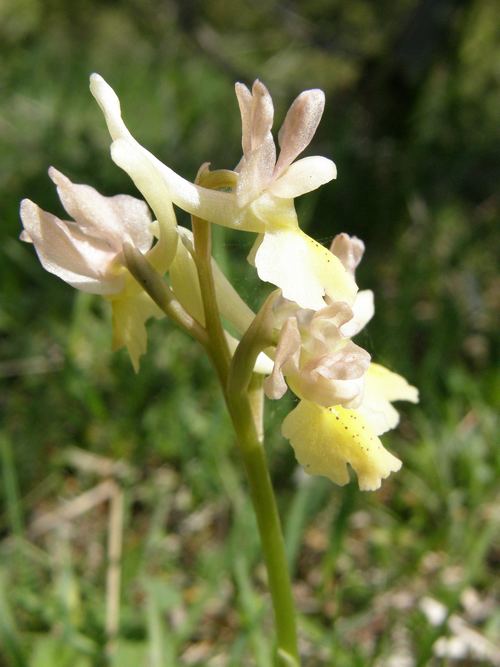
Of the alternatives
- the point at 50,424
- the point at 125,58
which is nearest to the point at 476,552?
the point at 50,424

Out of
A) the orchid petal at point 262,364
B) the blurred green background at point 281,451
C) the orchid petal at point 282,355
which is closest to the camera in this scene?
the orchid petal at point 282,355

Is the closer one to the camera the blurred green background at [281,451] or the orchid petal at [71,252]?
the orchid petal at [71,252]

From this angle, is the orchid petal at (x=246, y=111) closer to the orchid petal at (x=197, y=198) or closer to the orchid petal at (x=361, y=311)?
the orchid petal at (x=197, y=198)

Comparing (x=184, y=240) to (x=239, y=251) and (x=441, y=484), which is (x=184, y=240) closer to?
(x=441, y=484)

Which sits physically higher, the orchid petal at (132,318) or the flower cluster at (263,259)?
the flower cluster at (263,259)

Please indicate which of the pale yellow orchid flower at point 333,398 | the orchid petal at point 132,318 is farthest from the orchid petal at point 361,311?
the orchid petal at point 132,318

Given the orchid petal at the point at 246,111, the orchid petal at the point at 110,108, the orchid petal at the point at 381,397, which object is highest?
the orchid petal at the point at 246,111
